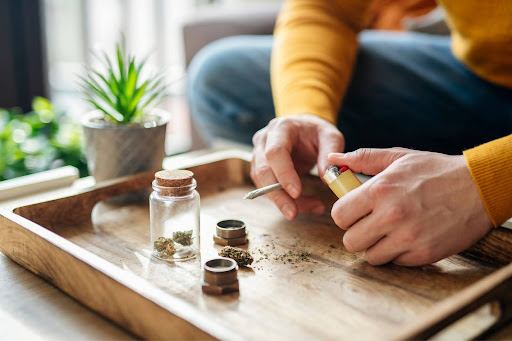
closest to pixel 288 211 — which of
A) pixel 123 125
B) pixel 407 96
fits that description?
pixel 123 125

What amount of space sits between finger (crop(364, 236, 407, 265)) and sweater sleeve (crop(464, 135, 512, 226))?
0.40 feet

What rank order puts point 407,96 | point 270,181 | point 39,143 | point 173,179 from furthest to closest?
point 39,143, point 407,96, point 270,181, point 173,179

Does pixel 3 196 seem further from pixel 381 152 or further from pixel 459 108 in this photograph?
pixel 459 108

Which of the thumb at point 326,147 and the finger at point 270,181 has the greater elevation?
the thumb at point 326,147

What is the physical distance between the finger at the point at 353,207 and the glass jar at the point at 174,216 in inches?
7.9

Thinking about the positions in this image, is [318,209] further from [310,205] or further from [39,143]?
[39,143]

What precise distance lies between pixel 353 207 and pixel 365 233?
37mm

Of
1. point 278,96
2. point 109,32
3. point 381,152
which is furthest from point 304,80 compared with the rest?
point 109,32

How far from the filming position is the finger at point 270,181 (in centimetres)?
82

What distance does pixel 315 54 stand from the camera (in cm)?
117

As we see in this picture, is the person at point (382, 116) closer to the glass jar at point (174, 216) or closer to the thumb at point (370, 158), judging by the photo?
the thumb at point (370, 158)

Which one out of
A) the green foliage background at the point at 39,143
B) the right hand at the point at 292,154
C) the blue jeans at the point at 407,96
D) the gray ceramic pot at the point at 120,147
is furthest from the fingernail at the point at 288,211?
the green foliage background at the point at 39,143

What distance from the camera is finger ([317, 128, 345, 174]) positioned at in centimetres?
80

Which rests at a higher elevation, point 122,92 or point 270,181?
point 122,92
